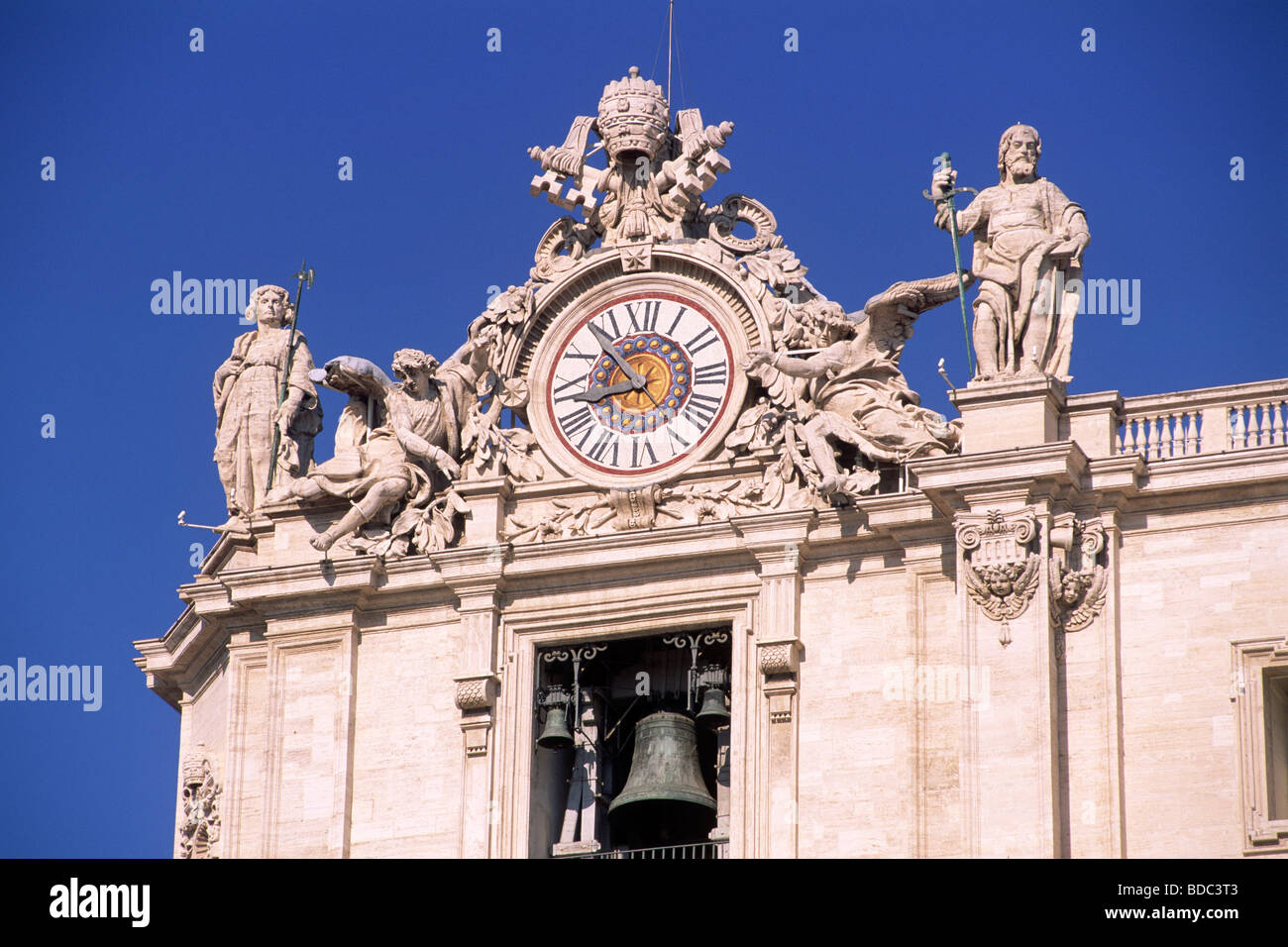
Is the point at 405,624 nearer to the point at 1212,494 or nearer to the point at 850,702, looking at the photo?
the point at 850,702

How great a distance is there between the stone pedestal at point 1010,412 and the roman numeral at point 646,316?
3592mm

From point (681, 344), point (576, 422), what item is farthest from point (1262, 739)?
point (576, 422)

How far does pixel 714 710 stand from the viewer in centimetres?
4269

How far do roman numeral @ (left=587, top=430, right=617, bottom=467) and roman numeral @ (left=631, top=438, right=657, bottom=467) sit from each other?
0.62 ft

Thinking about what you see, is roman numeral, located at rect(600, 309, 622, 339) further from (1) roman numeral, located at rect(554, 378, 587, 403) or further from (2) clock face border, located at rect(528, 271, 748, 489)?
(1) roman numeral, located at rect(554, 378, 587, 403)

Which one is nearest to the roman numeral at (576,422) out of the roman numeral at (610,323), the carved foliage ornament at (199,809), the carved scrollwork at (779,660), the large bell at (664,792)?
the roman numeral at (610,323)

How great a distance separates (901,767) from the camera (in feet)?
136

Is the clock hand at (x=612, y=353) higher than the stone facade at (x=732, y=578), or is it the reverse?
the clock hand at (x=612, y=353)

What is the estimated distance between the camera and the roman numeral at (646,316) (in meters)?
Result: 44.6

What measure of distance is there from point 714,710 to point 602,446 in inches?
120

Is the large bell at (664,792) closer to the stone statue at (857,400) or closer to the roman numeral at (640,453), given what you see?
the roman numeral at (640,453)

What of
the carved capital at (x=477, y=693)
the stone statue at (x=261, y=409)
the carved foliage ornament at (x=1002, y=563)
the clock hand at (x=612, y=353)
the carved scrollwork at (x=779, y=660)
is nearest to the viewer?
the carved foliage ornament at (x=1002, y=563)

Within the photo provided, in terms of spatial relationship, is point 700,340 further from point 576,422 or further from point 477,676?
point 477,676
